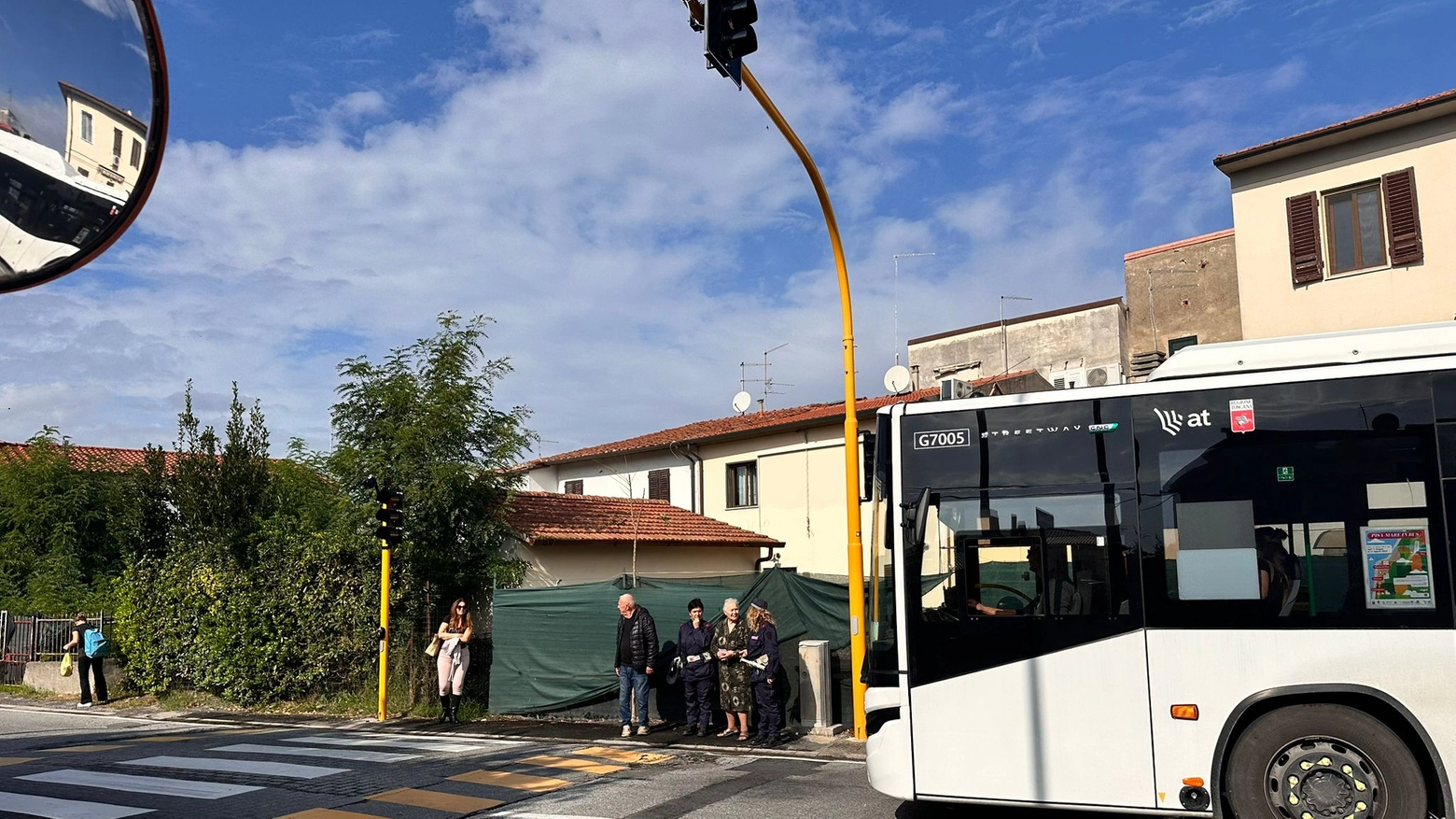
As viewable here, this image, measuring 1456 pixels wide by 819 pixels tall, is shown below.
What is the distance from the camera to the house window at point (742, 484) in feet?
104

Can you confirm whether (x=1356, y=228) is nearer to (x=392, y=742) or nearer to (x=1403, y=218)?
(x=1403, y=218)

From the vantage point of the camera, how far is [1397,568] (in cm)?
Result: 684

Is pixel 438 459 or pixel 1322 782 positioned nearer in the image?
pixel 1322 782

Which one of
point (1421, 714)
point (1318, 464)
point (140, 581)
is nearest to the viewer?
point (1421, 714)

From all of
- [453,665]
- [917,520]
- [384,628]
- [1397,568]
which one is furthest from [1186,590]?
[384,628]

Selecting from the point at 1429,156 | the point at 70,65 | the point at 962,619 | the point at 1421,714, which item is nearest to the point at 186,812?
the point at 962,619

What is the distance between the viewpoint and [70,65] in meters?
1.95

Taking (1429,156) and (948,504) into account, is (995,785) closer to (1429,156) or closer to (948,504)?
(948,504)

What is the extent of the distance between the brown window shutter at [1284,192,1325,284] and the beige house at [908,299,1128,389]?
15720 mm

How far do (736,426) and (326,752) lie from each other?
Result: 22039 millimetres

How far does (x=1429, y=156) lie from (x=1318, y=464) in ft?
37.6

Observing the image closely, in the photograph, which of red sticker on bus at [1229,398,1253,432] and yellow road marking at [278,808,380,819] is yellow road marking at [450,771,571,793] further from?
red sticker on bus at [1229,398,1253,432]

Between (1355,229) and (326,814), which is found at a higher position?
(1355,229)

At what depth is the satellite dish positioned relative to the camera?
28438mm
